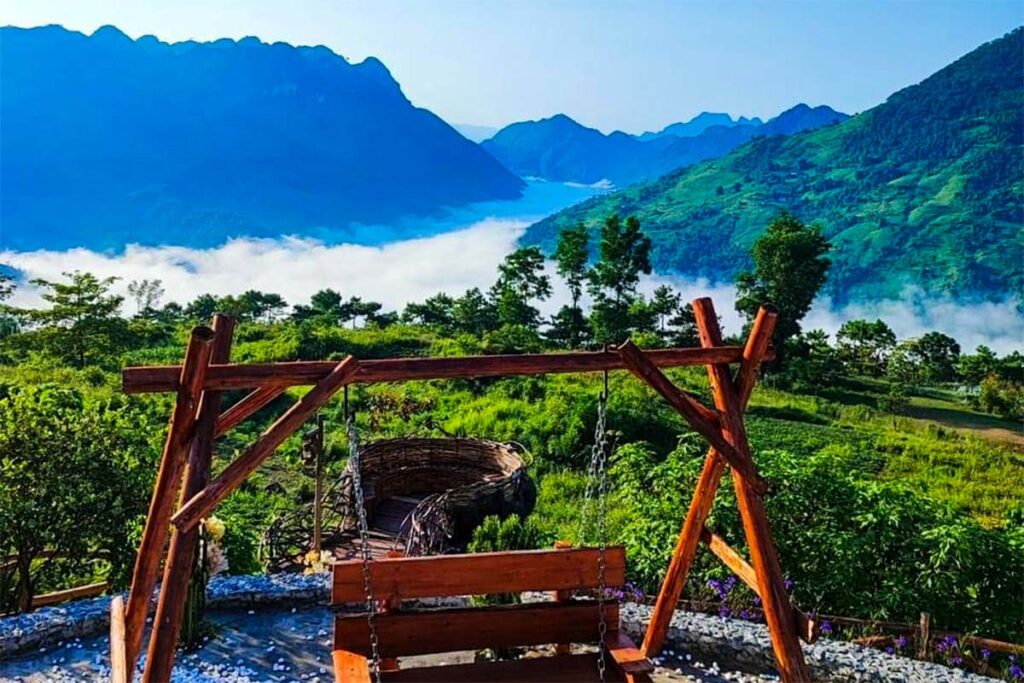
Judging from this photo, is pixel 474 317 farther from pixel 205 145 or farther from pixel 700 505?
pixel 205 145

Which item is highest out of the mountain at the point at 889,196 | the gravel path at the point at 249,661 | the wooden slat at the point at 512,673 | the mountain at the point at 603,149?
the mountain at the point at 603,149

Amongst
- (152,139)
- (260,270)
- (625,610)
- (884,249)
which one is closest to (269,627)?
(625,610)

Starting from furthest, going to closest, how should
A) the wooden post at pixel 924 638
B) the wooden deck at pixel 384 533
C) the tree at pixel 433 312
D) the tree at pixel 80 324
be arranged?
the tree at pixel 433 312 < the tree at pixel 80 324 < the wooden deck at pixel 384 533 < the wooden post at pixel 924 638

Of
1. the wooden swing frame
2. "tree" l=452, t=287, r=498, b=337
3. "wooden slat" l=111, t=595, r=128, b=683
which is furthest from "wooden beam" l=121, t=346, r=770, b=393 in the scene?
"tree" l=452, t=287, r=498, b=337

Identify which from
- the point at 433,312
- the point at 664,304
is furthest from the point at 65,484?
the point at 664,304

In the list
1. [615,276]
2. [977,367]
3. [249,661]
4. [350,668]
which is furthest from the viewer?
[615,276]

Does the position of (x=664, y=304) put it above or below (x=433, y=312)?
above

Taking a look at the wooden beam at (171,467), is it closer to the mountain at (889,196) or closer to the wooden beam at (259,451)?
the wooden beam at (259,451)

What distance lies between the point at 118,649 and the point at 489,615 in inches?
62.8

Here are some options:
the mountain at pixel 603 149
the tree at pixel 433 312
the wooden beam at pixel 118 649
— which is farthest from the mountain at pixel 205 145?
the wooden beam at pixel 118 649

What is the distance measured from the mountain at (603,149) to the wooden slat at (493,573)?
172272mm

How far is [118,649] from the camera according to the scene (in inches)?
141

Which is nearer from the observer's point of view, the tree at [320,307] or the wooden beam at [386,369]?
the wooden beam at [386,369]

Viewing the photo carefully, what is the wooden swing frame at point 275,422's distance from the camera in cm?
337
